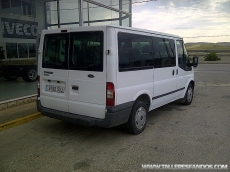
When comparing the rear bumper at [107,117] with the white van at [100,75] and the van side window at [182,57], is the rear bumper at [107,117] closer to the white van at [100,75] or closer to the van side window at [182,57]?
the white van at [100,75]

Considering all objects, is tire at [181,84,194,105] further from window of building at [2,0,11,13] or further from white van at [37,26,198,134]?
window of building at [2,0,11,13]

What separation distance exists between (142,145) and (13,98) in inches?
173

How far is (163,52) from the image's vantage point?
505 cm

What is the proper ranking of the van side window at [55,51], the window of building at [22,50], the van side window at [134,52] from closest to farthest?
the van side window at [134,52]
the van side window at [55,51]
the window of building at [22,50]

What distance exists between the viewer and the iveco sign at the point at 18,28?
7011 mm

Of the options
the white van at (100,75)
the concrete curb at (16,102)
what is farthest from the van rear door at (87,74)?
the concrete curb at (16,102)

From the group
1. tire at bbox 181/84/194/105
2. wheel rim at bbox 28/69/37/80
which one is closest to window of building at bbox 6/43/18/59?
wheel rim at bbox 28/69/37/80

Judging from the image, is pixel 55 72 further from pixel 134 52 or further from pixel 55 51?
pixel 134 52

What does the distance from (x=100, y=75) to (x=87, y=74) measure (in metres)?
0.27

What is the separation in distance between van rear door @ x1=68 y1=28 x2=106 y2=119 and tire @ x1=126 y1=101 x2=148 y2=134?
0.73 metres

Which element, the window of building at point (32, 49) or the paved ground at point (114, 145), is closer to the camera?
the paved ground at point (114, 145)

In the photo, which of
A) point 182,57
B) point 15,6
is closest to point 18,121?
point 15,6

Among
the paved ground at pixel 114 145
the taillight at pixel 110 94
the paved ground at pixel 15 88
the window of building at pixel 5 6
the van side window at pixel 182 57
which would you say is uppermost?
the window of building at pixel 5 6

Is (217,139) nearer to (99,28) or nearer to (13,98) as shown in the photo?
(99,28)
